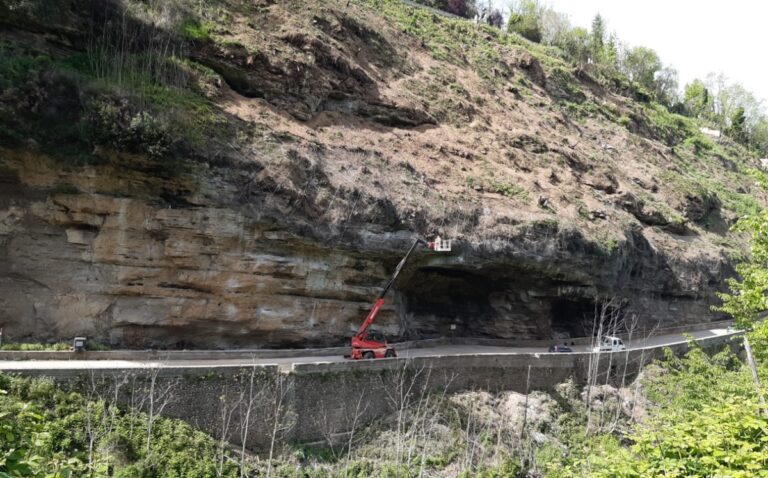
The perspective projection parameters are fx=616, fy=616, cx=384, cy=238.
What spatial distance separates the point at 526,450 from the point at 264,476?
33.9ft

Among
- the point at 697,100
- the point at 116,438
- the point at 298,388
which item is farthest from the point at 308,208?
the point at 697,100

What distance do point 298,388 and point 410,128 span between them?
1852cm

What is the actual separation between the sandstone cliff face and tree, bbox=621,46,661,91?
1641 inches

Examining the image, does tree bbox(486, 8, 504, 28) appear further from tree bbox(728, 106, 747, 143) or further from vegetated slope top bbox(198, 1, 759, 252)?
tree bbox(728, 106, 747, 143)

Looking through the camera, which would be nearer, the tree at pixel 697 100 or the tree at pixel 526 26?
the tree at pixel 526 26

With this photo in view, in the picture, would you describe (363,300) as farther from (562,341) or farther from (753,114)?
(753,114)

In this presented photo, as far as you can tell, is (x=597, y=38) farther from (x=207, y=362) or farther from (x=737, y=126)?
(x=207, y=362)

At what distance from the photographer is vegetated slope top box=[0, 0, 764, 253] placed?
26.0m

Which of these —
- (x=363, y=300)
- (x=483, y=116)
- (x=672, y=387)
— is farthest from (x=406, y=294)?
(x=483, y=116)

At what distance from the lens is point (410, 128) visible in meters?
34.9

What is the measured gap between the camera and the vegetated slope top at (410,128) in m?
26.0

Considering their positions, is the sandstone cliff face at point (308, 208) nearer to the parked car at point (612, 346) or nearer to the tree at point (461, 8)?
the parked car at point (612, 346)

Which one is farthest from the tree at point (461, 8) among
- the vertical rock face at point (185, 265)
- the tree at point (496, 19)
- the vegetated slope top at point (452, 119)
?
the vertical rock face at point (185, 265)

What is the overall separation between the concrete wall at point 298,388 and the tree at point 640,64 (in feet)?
207
